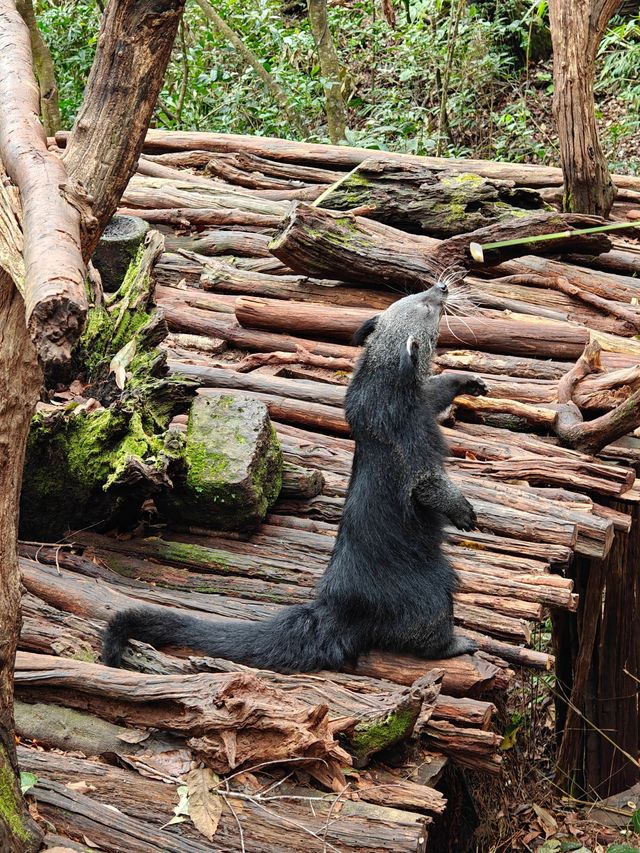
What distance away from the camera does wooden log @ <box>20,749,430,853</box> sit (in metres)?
2.85

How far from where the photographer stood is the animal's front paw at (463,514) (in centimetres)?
412

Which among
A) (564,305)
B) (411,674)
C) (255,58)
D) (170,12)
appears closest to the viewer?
(170,12)

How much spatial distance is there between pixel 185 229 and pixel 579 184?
3.14m

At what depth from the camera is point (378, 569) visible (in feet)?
13.2

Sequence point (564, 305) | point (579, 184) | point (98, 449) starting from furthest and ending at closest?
point (579, 184) < point (564, 305) < point (98, 449)

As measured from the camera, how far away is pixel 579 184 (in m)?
7.28

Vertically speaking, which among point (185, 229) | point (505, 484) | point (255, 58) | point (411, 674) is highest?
point (255, 58)

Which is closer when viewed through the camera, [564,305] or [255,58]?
[564,305]

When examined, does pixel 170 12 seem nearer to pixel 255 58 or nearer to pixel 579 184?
pixel 579 184

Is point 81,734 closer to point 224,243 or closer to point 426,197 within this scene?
point 224,243

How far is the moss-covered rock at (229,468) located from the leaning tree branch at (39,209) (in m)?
2.04

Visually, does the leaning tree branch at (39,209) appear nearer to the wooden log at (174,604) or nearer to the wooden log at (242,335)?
the wooden log at (174,604)

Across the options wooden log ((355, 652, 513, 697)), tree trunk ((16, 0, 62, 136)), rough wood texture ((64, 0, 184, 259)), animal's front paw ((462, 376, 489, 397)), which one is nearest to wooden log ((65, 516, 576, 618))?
wooden log ((355, 652, 513, 697))

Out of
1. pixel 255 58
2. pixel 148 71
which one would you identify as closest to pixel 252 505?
pixel 148 71
